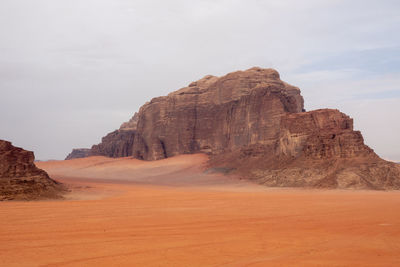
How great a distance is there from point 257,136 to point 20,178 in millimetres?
29417

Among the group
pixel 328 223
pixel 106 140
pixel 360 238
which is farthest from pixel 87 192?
pixel 106 140

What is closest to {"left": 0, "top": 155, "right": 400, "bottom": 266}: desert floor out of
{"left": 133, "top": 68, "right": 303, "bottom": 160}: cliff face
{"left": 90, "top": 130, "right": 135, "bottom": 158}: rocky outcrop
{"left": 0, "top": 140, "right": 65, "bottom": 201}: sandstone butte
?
{"left": 0, "top": 140, "right": 65, "bottom": 201}: sandstone butte

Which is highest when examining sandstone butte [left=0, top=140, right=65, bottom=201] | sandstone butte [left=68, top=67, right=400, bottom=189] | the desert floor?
sandstone butte [left=68, top=67, right=400, bottom=189]

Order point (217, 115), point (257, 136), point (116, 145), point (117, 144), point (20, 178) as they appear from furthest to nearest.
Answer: point (116, 145) → point (117, 144) → point (217, 115) → point (257, 136) → point (20, 178)

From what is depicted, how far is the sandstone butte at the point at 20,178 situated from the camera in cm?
1901

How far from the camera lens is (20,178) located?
20391 mm

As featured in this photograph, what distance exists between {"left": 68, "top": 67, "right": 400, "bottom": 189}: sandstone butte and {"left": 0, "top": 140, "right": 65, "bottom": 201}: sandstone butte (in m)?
18.4

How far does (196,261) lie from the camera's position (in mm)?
6449

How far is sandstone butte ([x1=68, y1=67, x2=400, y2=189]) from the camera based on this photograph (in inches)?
1141

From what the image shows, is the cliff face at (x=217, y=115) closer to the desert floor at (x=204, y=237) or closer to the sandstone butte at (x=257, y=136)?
the sandstone butte at (x=257, y=136)

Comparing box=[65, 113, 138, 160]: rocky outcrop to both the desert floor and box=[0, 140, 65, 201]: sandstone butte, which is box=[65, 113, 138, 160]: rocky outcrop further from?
the desert floor

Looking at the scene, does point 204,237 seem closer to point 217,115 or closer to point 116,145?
point 217,115

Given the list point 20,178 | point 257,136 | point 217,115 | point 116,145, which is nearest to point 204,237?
point 20,178

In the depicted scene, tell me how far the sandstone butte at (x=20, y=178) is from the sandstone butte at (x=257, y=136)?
18.4 m
